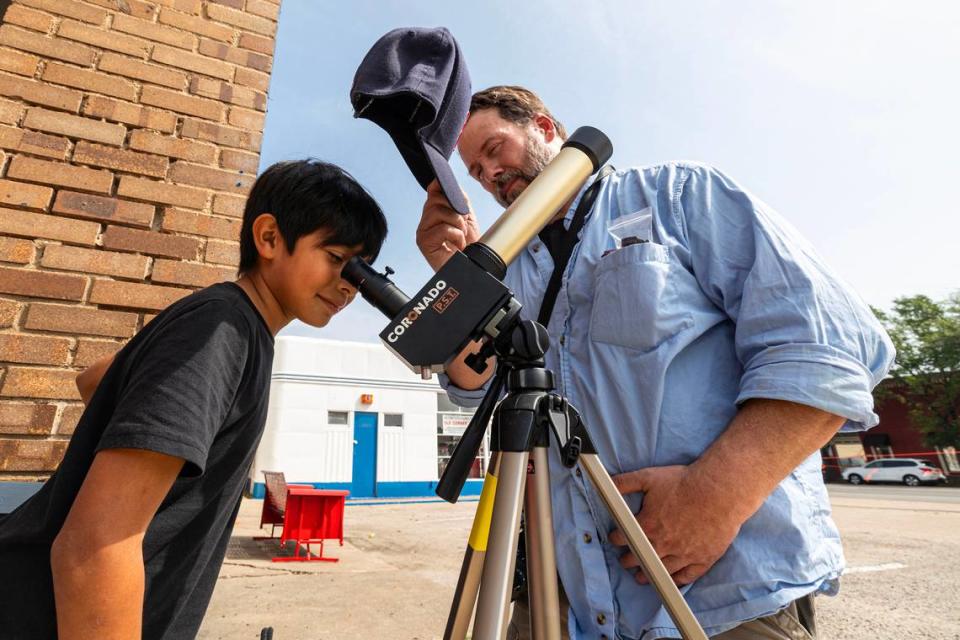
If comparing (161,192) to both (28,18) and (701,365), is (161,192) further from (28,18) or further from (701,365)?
(701,365)

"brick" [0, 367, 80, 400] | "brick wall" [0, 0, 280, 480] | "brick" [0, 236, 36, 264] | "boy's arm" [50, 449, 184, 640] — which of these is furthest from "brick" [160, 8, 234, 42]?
"boy's arm" [50, 449, 184, 640]

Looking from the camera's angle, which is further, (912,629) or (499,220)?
(912,629)

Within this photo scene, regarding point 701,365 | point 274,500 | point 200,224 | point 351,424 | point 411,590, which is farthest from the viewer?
point 351,424

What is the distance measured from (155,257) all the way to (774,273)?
1.89 metres

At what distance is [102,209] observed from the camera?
1.70m

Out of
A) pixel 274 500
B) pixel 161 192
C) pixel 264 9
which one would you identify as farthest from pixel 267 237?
pixel 274 500

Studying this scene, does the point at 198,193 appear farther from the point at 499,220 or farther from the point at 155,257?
the point at 499,220

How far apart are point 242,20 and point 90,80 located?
625 millimetres

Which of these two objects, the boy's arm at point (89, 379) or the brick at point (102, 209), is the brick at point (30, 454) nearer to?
the boy's arm at point (89, 379)

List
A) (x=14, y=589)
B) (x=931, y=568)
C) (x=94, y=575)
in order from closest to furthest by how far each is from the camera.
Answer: (x=94, y=575)
(x=14, y=589)
(x=931, y=568)

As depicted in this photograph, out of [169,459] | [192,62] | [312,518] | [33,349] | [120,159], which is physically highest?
[192,62]

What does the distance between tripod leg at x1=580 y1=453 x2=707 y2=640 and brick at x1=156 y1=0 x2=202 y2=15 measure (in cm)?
229

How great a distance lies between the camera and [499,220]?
102 cm

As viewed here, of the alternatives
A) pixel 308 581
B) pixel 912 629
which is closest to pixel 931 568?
pixel 912 629
